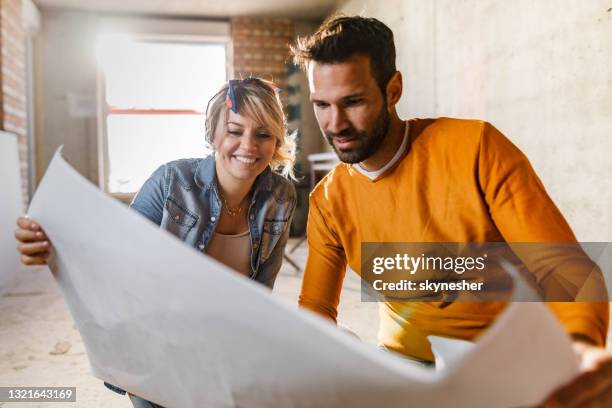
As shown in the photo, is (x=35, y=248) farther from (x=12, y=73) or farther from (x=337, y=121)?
(x=12, y=73)

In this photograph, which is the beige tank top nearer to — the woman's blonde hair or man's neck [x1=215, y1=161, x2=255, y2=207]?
man's neck [x1=215, y1=161, x2=255, y2=207]

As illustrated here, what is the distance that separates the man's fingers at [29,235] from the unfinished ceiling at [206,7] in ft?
20.2

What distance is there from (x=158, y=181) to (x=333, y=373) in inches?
45.7

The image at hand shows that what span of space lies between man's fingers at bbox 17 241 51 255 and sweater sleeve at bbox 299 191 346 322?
1.77 ft

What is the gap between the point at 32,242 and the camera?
70 centimetres

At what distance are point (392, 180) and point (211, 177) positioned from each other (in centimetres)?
58

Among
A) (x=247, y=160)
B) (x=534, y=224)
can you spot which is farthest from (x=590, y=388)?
(x=247, y=160)

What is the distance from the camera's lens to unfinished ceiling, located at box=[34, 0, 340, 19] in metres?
6.24

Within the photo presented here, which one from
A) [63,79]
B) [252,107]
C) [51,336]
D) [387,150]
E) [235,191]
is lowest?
[51,336]

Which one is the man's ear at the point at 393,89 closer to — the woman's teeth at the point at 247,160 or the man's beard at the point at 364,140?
the man's beard at the point at 364,140

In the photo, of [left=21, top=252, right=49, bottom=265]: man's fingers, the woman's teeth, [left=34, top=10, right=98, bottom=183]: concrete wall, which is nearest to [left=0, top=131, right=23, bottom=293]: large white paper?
[left=34, top=10, right=98, bottom=183]: concrete wall

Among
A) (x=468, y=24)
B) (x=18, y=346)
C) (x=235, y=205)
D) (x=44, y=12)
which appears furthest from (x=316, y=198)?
(x=44, y=12)

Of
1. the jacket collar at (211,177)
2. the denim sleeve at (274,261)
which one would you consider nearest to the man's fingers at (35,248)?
the jacket collar at (211,177)

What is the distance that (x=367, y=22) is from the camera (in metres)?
1.13
